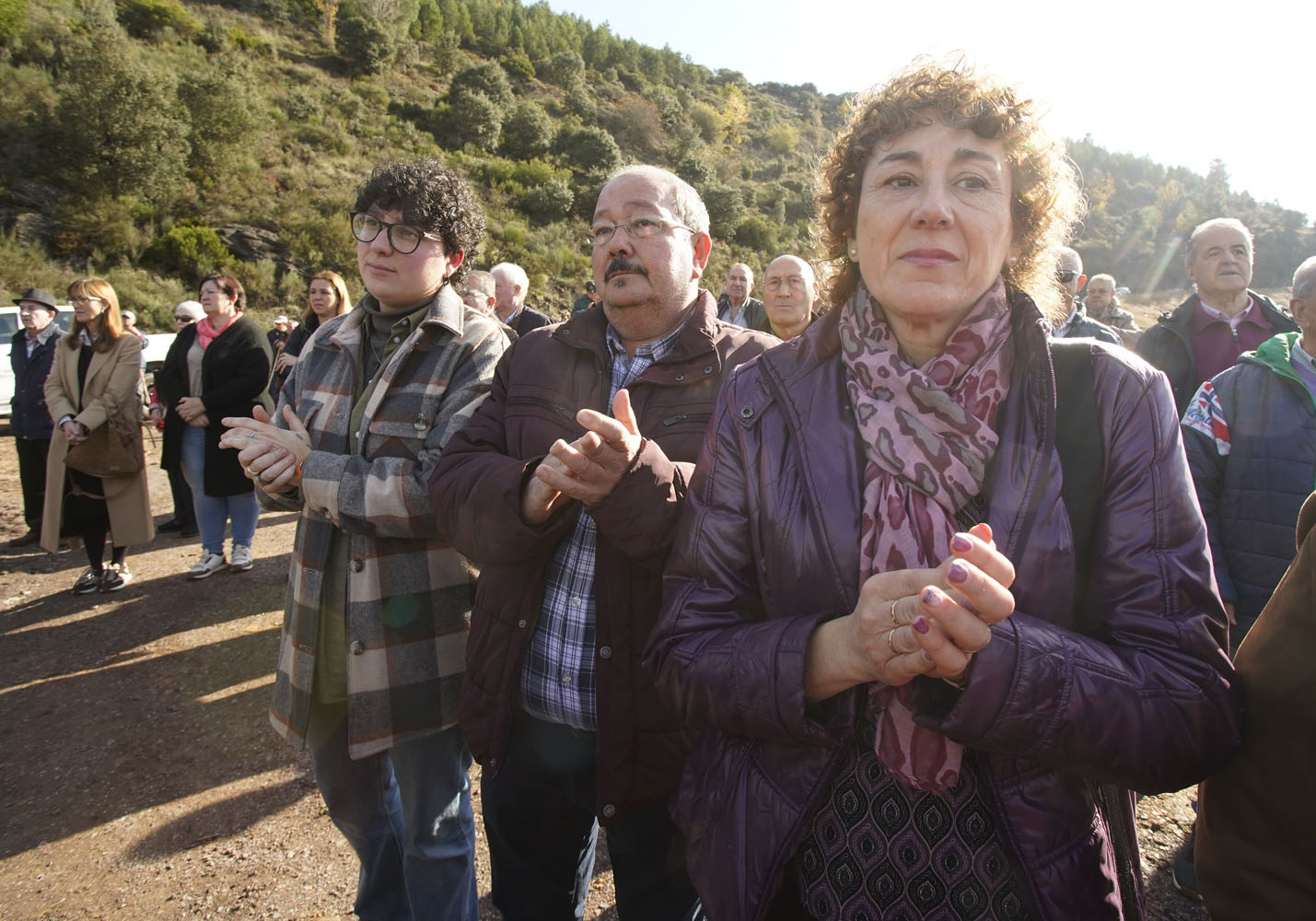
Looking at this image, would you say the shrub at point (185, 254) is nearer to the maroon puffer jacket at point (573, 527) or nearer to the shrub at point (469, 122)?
the shrub at point (469, 122)

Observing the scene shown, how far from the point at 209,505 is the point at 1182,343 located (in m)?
6.63

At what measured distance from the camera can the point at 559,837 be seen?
1899 mm

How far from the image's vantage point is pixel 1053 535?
1.12 metres

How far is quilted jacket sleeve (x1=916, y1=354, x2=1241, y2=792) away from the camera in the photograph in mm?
1024

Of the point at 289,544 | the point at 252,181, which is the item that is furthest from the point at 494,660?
the point at 252,181

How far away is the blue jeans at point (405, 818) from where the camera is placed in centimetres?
199

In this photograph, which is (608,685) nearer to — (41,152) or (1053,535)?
(1053,535)

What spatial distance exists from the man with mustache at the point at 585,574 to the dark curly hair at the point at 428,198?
1.66 feet

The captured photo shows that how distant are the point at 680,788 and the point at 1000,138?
1506 mm

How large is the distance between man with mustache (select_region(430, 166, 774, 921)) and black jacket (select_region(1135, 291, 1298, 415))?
292 cm

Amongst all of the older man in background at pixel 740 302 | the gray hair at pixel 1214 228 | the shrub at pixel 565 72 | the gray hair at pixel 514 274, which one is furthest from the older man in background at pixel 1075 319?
the shrub at pixel 565 72

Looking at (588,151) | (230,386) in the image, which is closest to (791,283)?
(230,386)

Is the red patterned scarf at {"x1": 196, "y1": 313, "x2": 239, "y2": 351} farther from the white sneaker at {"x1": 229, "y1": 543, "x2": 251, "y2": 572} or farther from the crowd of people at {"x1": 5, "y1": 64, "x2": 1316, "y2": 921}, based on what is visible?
the crowd of people at {"x1": 5, "y1": 64, "x2": 1316, "y2": 921}

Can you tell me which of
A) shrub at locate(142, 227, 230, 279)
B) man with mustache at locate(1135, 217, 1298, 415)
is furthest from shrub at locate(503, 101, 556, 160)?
man with mustache at locate(1135, 217, 1298, 415)
